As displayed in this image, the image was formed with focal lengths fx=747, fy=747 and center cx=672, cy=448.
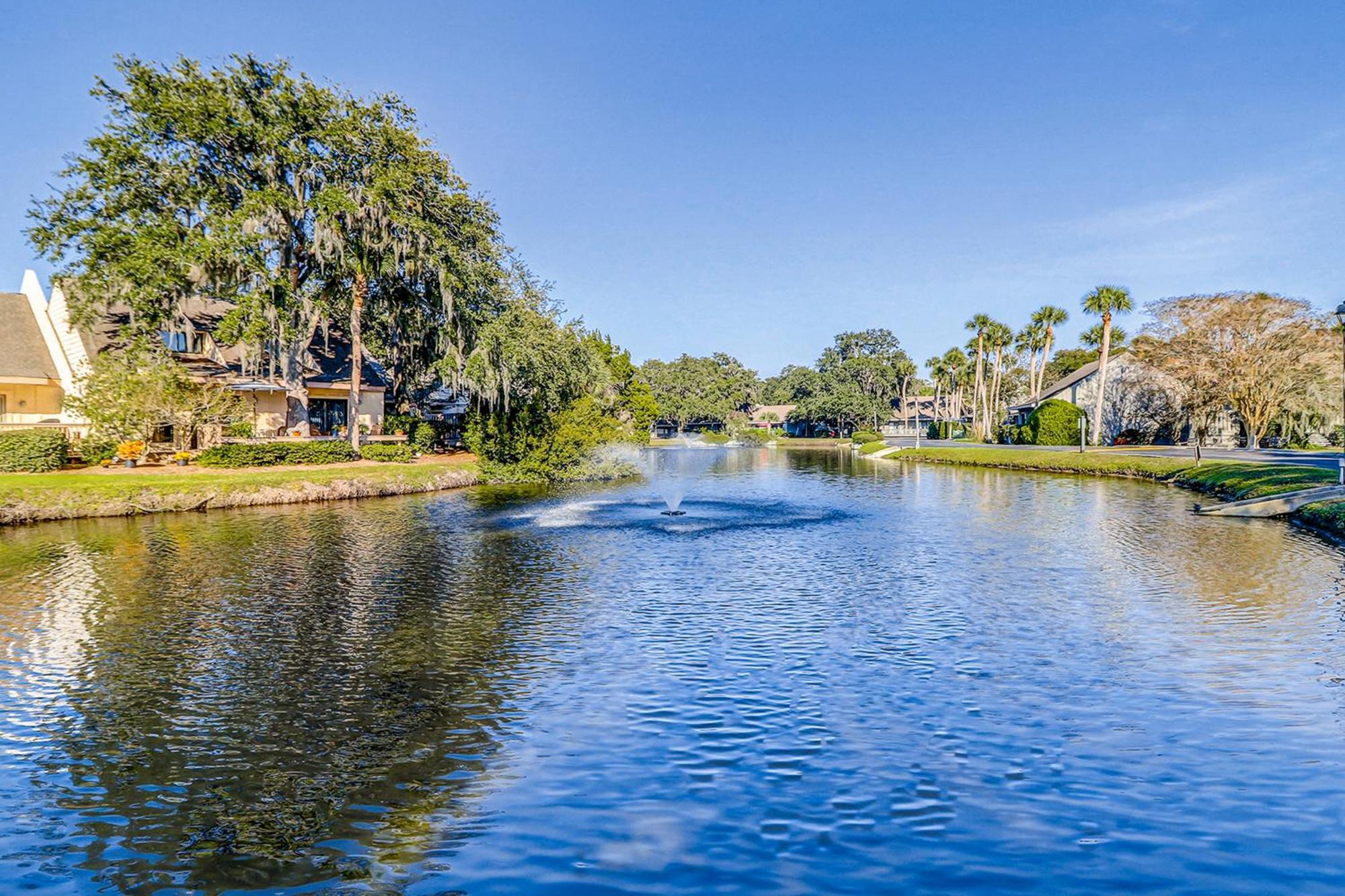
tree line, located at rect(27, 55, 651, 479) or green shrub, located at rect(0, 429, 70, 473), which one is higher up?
tree line, located at rect(27, 55, 651, 479)

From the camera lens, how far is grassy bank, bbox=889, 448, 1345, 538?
24.9 meters

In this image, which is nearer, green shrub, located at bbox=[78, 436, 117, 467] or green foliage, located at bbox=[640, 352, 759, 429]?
green shrub, located at bbox=[78, 436, 117, 467]

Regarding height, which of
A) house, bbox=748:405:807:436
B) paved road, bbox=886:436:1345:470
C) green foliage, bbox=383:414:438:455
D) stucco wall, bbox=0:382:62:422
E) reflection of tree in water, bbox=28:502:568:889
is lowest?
reflection of tree in water, bbox=28:502:568:889

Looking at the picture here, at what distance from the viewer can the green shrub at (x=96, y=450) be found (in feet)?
112

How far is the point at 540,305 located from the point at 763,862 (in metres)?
49.2

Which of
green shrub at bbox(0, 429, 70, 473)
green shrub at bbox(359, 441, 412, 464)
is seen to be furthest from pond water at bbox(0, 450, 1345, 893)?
green shrub at bbox(359, 441, 412, 464)

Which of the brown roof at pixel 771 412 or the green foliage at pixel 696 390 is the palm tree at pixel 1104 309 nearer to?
the green foliage at pixel 696 390

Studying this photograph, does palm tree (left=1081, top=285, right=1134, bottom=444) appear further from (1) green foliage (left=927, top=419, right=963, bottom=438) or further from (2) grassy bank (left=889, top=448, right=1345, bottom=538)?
(1) green foliage (left=927, top=419, right=963, bottom=438)

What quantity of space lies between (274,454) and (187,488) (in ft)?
20.8

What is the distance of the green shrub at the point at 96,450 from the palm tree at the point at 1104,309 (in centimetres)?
6811

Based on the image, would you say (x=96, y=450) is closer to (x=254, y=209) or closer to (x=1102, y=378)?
(x=254, y=209)

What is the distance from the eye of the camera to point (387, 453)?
41.8 m

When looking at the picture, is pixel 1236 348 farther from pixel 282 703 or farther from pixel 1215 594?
pixel 282 703

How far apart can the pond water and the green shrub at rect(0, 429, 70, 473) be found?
17.3 metres
